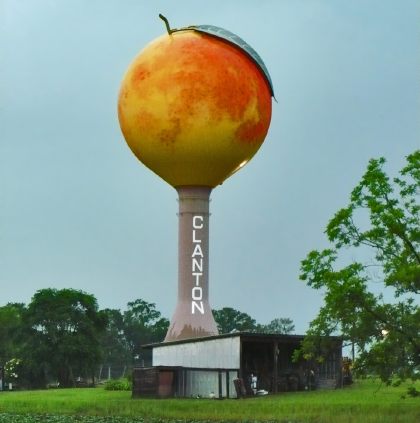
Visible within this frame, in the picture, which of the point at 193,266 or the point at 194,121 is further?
the point at 193,266

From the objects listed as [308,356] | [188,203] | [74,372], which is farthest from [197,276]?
[74,372]

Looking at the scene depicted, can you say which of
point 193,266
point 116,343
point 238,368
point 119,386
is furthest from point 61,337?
point 116,343

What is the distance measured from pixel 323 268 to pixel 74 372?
155 feet

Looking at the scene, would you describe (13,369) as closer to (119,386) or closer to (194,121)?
(119,386)

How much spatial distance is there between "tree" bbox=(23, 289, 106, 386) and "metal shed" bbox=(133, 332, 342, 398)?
85.4ft

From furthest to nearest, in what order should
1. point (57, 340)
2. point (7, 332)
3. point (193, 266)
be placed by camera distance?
1. point (7, 332)
2. point (57, 340)
3. point (193, 266)

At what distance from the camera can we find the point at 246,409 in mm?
34594

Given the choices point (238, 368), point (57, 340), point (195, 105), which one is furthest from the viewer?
point (57, 340)

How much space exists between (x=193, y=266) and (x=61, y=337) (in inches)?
962

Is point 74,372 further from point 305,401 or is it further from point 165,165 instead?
point 305,401

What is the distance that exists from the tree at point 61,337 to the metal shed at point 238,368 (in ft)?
85.4

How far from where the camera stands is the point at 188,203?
5259cm

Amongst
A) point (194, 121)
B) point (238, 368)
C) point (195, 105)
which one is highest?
point (195, 105)

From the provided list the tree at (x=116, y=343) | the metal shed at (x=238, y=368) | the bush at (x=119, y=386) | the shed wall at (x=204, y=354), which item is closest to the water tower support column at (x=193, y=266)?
the shed wall at (x=204, y=354)
